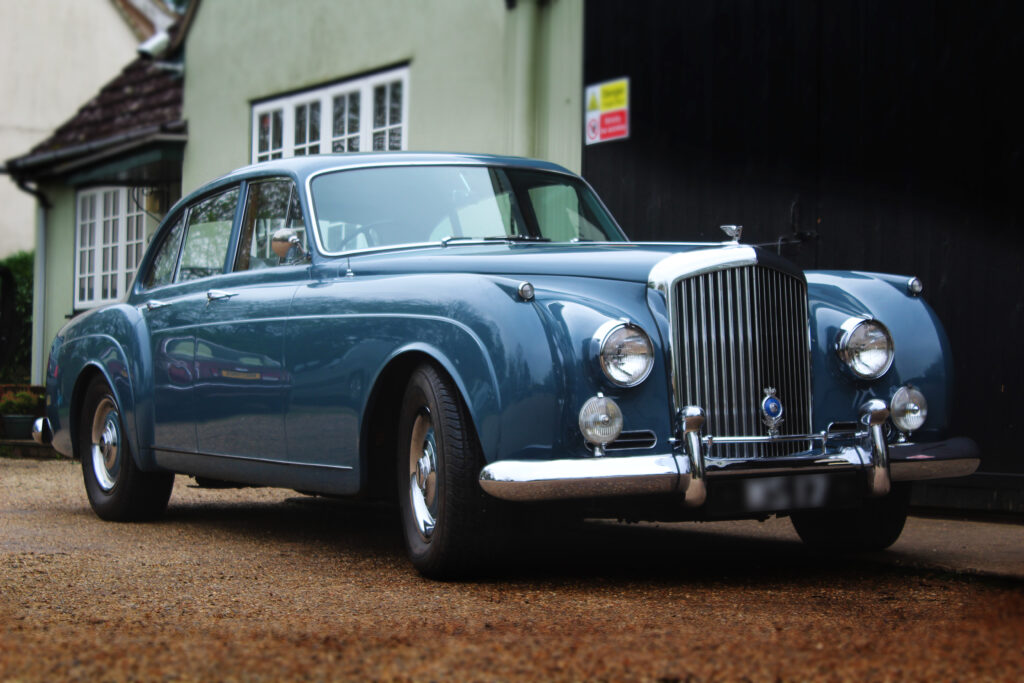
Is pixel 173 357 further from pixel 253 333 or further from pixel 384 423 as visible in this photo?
pixel 384 423

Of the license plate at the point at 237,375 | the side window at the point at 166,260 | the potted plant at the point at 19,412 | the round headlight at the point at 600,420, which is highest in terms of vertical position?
the side window at the point at 166,260

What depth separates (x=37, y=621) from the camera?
4.18 m

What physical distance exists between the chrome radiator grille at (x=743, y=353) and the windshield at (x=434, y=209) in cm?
127

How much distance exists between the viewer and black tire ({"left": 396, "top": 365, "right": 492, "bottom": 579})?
4.76m

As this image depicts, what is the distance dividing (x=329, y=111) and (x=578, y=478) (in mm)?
10285

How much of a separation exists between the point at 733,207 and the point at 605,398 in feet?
16.1

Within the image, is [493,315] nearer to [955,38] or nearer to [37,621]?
[37,621]

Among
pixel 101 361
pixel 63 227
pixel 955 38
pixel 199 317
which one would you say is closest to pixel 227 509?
pixel 101 361

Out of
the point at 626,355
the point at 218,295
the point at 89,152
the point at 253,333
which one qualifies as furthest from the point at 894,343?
the point at 89,152

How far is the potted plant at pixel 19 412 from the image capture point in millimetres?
12810

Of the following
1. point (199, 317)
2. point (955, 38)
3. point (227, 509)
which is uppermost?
point (955, 38)

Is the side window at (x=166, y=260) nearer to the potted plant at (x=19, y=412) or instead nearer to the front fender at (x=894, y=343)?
the front fender at (x=894, y=343)

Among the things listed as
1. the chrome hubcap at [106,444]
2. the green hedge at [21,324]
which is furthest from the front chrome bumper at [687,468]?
the green hedge at [21,324]

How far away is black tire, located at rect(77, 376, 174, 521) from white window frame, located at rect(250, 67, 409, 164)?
5.22 meters
